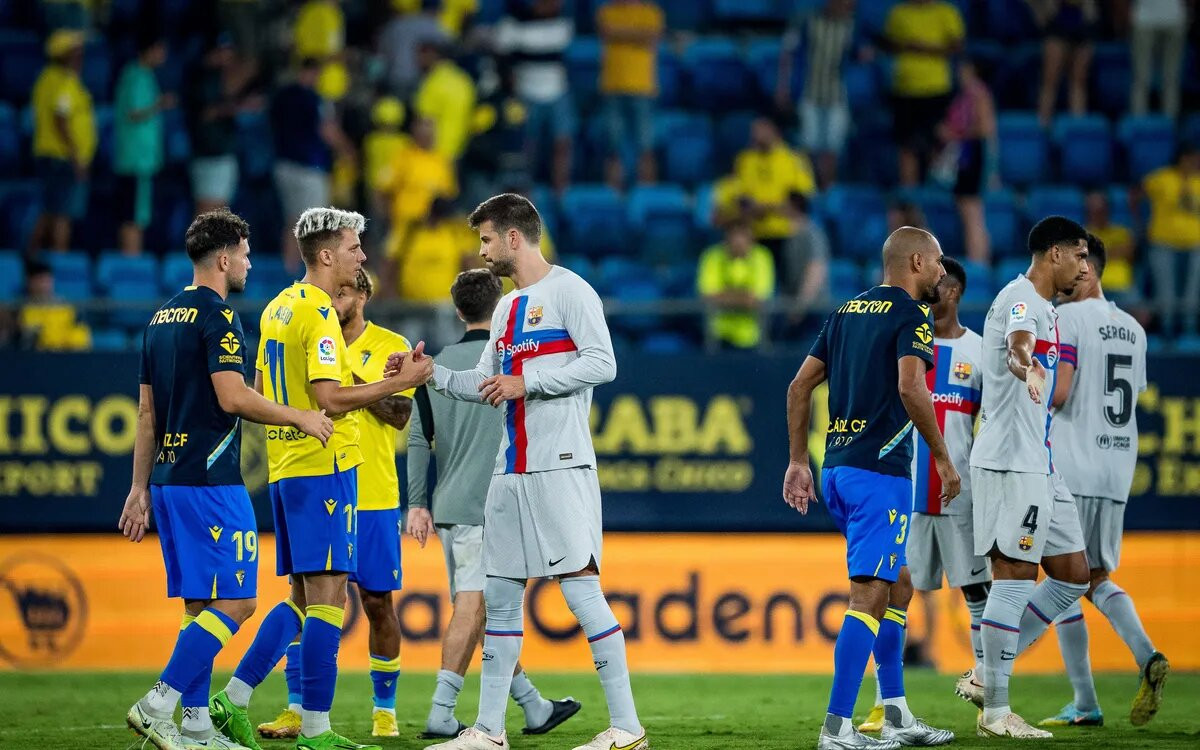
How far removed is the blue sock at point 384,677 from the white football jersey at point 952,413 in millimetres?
3119

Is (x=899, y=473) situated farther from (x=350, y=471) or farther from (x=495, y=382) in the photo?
(x=350, y=471)

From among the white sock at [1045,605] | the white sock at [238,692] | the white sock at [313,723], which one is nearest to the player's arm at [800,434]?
the white sock at [1045,605]

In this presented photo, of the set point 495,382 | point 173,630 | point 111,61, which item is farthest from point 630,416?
→ point 111,61

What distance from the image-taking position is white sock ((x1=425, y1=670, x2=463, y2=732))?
28.1 ft

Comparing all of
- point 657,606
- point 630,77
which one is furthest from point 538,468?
point 630,77

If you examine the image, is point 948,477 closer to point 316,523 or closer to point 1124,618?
point 1124,618

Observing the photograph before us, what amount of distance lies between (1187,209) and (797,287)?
452 cm

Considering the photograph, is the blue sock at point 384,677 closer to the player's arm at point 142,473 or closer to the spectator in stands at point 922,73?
the player's arm at point 142,473

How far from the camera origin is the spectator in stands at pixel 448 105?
17016 mm

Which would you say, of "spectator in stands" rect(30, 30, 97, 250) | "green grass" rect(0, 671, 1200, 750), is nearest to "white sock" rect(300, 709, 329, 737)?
"green grass" rect(0, 671, 1200, 750)

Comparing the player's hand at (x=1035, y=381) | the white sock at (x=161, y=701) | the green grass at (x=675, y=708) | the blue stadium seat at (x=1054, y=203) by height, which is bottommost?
the green grass at (x=675, y=708)

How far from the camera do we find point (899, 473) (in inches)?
307

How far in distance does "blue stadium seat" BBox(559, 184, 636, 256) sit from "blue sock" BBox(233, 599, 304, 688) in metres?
8.88

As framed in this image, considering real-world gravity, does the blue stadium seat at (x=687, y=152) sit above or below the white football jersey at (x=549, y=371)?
above
